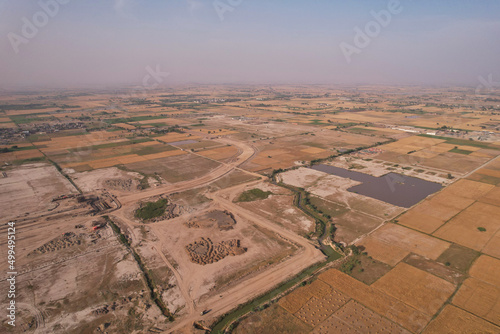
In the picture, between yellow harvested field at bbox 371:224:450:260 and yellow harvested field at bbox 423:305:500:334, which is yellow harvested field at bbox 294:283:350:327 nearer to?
yellow harvested field at bbox 423:305:500:334

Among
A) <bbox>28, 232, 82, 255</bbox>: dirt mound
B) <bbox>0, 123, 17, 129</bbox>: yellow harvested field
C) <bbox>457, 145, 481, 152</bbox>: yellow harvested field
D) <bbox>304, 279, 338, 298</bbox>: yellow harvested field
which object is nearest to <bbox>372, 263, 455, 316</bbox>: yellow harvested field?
<bbox>304, 279, 338, 298</bbox>: yellow harvested field

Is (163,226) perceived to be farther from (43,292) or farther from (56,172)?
(56,172)

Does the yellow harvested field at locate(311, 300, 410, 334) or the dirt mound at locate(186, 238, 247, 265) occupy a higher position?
the yellow harvested field at locate(311, 300, 410, 334)

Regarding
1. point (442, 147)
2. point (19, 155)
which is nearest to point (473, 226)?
point (442, 147)

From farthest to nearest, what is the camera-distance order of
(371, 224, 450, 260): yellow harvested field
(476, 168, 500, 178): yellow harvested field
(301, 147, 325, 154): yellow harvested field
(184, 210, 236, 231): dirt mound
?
(301, 147, 325, 154): yellow harvested field, (476, 168, 500, 178): yellow harvested field, (184, 210, 236, 231): dirt mound, (371, 224, 450, 260): yellow harvested field

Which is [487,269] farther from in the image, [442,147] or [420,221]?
[442,147]

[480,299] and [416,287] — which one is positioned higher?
[480,299]

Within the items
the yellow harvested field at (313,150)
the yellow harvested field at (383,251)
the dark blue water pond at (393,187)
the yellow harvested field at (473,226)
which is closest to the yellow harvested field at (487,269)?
the yellow harvested field at (473,226)
